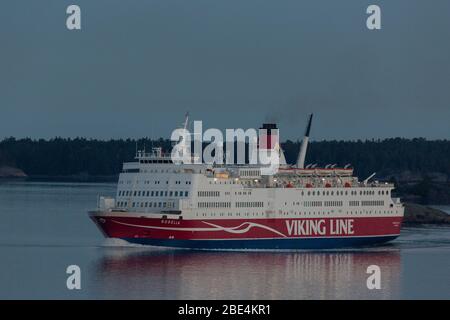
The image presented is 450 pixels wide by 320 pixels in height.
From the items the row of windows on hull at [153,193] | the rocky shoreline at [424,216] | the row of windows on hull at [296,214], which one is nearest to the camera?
the row of windows on hull at [153,193]

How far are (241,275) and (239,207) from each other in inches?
247

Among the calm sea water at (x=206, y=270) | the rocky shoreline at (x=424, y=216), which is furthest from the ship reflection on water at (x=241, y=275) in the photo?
the rocky shoreline at (x=424, y=216)

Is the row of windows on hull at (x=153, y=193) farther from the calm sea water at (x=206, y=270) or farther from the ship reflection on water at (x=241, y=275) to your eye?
the ship reflection on water at (x=241, y=275)

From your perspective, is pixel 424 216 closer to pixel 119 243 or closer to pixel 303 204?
pixel 303 204

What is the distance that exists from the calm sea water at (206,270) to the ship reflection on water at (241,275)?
0.10 feet

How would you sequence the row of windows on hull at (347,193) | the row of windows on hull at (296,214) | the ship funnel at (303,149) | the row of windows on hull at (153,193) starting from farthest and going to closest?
the ship funnel at (303,149) < the row of windows on hull at (347,193) < the row of windows on hull at (296,214) < the row of windows on hull at (153,193)

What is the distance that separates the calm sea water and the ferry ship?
578mm

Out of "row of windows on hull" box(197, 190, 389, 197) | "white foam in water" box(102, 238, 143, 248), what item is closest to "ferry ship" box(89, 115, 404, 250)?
"row of windows on hull" box(197, 190, 389, 197)

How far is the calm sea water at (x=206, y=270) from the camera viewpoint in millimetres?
44875

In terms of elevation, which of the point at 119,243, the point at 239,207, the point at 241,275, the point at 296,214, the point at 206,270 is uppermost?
the point at 239,207

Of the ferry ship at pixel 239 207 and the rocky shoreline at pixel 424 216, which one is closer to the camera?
the ferry ship at pixel 239 207

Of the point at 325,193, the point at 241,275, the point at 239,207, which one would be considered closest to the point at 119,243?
the point at 239,207

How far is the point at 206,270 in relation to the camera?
49281 mm

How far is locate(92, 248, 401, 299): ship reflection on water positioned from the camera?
147 feet
